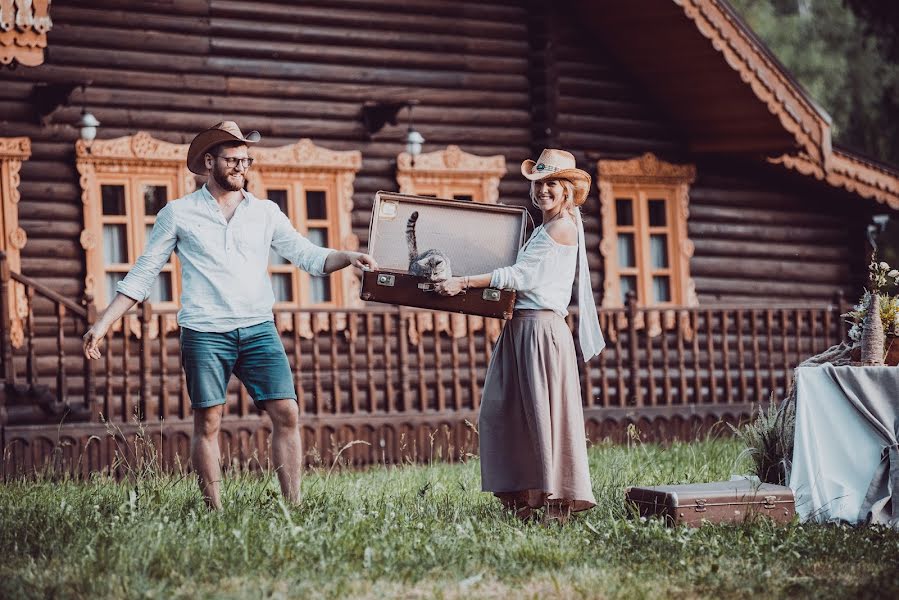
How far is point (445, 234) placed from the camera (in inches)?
293

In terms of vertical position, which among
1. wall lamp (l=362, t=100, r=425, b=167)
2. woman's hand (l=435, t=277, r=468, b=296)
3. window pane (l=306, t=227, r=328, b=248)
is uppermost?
wall lamp (l=362, t=100, r=425, b=167)

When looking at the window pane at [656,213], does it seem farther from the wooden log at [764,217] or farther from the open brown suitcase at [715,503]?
the open brown suitcase at [715,503]

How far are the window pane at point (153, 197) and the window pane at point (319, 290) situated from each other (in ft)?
5.39

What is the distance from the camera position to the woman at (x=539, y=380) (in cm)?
698

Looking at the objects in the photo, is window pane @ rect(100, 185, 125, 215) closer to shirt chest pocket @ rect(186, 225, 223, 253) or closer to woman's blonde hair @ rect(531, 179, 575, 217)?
shirt chest pocket @ rect(186, 225, 223, 253)

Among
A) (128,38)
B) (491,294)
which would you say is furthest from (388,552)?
(128,38)

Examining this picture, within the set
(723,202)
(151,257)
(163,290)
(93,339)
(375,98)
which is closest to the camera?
(93,339)

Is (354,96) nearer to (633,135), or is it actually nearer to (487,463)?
(633,135)

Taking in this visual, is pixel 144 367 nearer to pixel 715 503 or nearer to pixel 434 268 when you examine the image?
pixel 434 268

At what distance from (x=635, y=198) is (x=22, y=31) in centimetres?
748

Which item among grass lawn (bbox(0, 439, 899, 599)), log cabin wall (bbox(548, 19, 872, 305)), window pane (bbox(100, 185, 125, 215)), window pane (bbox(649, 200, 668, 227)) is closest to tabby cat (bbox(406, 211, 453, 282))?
grass lawn (bbox(0, 439, 899, 599))

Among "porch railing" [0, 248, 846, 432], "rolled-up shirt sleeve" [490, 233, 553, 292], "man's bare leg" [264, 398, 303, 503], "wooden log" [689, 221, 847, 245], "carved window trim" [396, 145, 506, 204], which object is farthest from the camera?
"wooden log" [689, 221, 847, 245]

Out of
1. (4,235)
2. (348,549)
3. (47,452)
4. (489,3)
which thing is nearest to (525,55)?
(489,3)

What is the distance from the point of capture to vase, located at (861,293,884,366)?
25.0 ft
